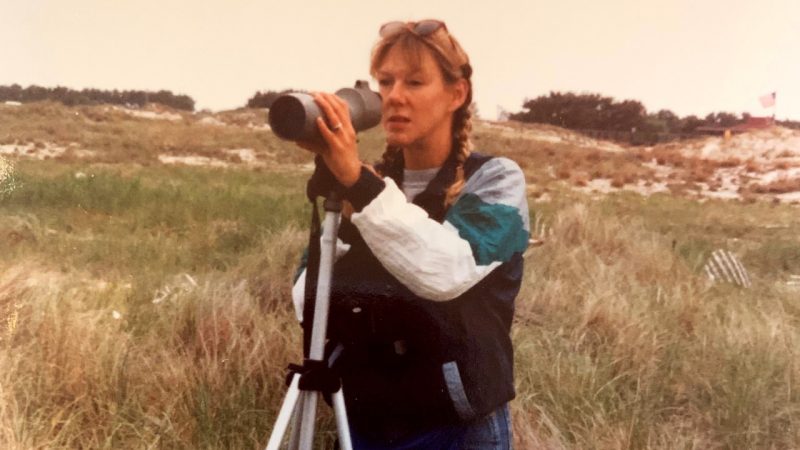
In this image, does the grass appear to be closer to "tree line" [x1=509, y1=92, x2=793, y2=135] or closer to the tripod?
"tree line" [x1=509, y1=92, x2=793, y2=135]

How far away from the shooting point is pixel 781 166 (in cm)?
286

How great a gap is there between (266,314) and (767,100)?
1732mm

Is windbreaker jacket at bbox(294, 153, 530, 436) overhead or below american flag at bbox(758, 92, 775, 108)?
below

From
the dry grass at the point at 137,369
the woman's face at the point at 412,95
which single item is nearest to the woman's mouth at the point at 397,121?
the woman's face at the point at 412,95

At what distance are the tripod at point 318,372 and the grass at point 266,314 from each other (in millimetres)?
663

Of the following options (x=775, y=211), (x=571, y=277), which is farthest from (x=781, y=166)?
(x=571, y=277)

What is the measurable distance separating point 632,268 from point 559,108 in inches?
39.5

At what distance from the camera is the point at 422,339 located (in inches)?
51.7

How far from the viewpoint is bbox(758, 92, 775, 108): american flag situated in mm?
2422

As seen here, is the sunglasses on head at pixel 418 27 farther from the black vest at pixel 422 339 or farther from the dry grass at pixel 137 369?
the dry grass at pixel 137 369

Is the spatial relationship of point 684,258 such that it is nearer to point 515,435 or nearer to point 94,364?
point 515,435

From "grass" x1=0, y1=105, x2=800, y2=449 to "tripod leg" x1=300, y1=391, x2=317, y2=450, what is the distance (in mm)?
675

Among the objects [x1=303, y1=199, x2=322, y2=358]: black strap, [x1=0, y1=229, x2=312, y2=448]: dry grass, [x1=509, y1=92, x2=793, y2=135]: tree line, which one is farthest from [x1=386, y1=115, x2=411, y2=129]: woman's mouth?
[x1=509, y1=92, x2=793, y2=135]: tree line

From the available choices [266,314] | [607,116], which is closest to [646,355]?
[607,116]
